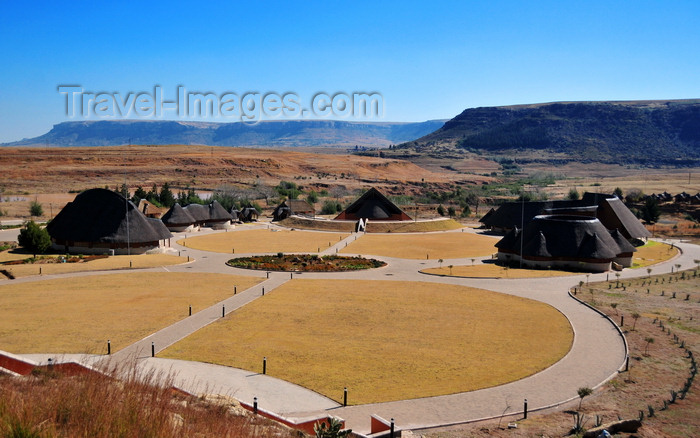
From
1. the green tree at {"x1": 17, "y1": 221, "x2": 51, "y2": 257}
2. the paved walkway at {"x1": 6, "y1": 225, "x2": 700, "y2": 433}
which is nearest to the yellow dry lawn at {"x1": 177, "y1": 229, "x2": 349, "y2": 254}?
the green tree at {"x1": 17, "y1": 221, "x2": 51, "y2": 257}

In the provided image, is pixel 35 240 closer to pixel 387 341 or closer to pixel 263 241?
pixel 263 241

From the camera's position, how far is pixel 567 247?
1762 inches

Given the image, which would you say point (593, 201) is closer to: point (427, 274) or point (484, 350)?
point (427, 274)

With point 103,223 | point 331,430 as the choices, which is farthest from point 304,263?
point 331,430

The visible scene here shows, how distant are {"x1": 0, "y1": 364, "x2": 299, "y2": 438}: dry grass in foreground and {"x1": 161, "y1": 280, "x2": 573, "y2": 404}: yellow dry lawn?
6.93m

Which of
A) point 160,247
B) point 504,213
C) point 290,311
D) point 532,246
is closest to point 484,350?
point 290,311

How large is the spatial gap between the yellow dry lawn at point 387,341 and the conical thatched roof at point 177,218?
38317 millimetres

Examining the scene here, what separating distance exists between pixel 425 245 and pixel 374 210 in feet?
62.4

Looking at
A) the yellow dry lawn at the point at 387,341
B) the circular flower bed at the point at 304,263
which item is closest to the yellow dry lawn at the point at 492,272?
the circular flower bed at the point at 304,263

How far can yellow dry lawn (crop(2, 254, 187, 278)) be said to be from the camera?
4097cm

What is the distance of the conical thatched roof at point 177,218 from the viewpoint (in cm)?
6838

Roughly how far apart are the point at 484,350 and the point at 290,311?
11.2 m

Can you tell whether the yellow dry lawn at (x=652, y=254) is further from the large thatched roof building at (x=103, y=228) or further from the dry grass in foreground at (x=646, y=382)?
the large thatched roof building at (x=103, y=228)

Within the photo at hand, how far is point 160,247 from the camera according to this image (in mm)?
52781
